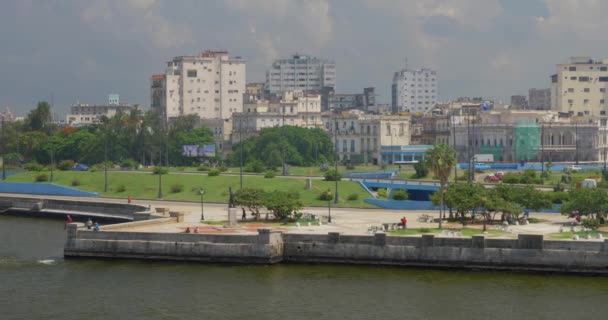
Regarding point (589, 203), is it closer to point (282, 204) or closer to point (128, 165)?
point (282, 204)

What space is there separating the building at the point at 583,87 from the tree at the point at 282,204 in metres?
124

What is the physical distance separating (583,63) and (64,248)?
461 feet

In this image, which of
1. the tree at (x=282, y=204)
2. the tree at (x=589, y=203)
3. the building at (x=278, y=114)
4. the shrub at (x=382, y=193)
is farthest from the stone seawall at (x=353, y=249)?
the building at (x=278, y=114)

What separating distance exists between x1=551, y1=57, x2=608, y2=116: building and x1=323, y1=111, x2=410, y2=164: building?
3331 centimetres

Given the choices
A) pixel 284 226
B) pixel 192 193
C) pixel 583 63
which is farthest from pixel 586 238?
pixel 583 63

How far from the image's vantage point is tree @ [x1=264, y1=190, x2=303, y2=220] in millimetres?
75750

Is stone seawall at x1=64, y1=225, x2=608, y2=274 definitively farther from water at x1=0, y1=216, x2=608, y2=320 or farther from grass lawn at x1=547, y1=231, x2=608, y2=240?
grass lawn at x1=547, y1=231, x2=608, y2=240

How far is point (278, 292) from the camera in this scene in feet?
185

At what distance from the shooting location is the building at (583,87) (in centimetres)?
19138

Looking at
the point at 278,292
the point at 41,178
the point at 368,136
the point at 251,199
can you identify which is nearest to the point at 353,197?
the point at 251,199

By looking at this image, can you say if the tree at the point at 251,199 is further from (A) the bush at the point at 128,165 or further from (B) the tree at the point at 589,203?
(A) the bush at the point at 128,165

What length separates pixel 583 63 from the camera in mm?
192625

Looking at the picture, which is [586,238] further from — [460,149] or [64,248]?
[460,149]

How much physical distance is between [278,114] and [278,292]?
131 metres
